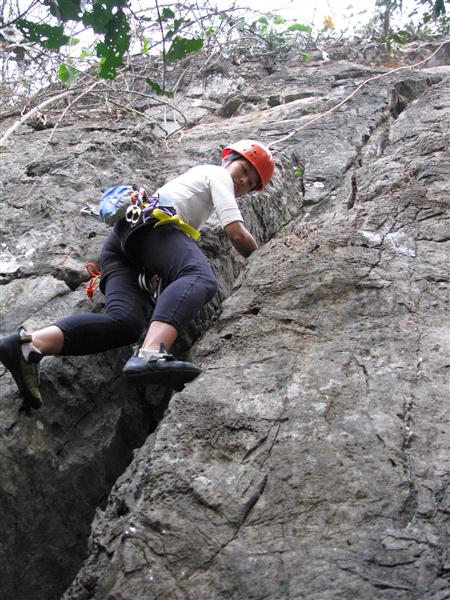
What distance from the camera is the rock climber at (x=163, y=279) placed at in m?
2.76

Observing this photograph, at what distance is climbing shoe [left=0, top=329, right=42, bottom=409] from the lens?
2742 mm

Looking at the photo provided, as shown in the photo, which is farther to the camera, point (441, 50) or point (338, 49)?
point (338, 49)

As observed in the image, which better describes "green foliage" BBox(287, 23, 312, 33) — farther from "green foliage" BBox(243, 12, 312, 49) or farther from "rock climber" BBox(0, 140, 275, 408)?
"rock climber" BBox(0, 140, 275, 408)

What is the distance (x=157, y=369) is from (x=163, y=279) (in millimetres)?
599

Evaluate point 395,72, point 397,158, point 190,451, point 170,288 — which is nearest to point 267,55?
point 395,72

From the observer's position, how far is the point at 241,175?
3.71 metres

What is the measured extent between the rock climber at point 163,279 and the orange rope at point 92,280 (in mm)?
106

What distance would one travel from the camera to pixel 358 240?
345 cm

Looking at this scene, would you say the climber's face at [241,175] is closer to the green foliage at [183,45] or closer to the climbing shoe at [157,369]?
the green foliage at [183,45]

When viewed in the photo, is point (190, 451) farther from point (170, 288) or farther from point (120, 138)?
point (120, 138)

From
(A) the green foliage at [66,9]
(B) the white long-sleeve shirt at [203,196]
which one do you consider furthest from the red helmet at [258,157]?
(A) the green foliage at [66,9]

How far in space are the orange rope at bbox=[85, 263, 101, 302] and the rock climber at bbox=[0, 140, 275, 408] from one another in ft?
0.35

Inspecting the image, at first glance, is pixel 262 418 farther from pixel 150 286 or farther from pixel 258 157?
pixel 258 157

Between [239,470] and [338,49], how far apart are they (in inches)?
266
